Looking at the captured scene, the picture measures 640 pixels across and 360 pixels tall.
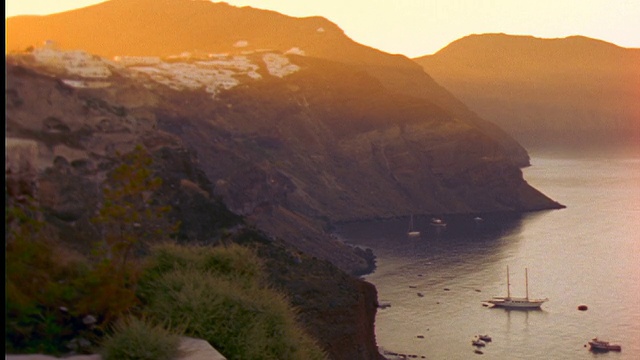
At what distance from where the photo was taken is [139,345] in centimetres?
945

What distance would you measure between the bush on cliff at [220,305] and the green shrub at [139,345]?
929 mm

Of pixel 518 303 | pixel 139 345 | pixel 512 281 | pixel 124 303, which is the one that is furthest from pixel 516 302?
pixel 139 345

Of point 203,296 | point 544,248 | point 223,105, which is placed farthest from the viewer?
point 223,105

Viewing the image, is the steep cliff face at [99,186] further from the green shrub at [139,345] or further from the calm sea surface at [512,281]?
the calm sea surface at [512,281]

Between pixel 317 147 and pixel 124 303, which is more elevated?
pixel 124 303

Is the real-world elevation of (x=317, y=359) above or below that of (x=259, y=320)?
below

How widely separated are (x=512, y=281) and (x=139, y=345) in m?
91.0

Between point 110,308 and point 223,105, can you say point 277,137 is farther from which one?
point 110,308

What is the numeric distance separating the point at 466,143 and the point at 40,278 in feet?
617

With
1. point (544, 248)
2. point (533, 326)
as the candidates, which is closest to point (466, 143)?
point (544, 248)

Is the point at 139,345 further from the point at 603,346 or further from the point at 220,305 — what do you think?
the point at 603,346

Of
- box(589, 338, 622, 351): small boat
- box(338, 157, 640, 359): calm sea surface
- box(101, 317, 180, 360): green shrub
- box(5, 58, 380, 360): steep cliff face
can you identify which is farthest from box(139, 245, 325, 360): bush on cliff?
box(589, 338, 622, 351): small boat

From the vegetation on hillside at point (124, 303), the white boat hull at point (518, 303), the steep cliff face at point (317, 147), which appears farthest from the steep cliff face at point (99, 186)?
the steep cliff face at point (317, 147)

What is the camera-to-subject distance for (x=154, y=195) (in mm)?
32062
